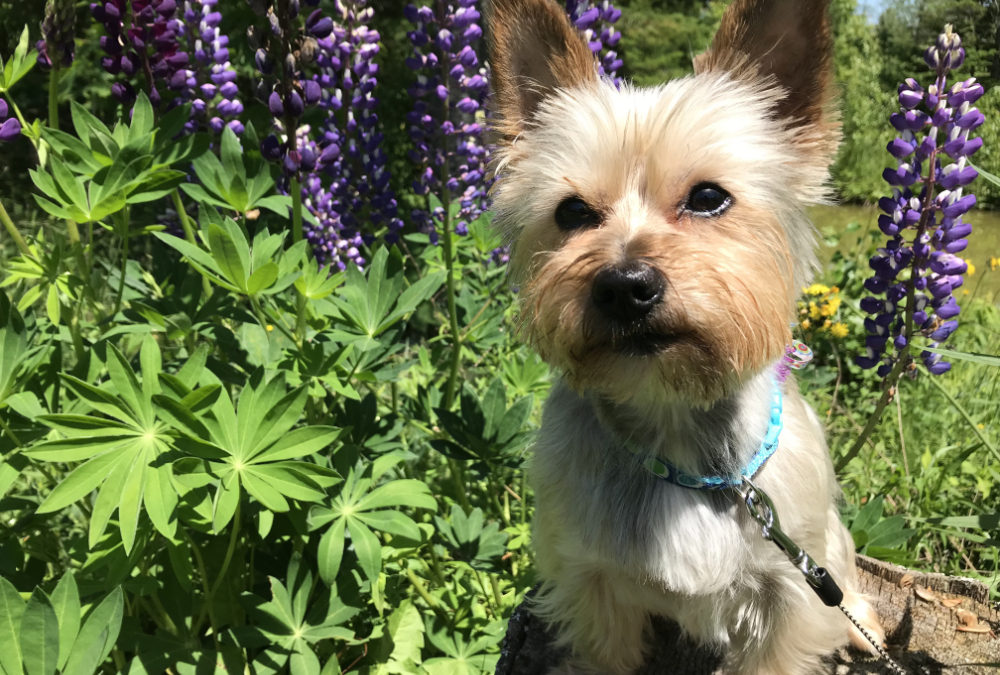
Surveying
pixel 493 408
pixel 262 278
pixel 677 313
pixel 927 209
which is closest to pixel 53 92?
pixel 262 278

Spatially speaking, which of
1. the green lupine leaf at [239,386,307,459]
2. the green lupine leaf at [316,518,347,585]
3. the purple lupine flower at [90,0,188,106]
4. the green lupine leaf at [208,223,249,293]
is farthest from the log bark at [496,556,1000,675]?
the purple lupine flower at [90,0,188,106]

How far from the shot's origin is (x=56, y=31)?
2.24 metres

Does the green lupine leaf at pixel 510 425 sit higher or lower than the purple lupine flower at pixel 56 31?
lower

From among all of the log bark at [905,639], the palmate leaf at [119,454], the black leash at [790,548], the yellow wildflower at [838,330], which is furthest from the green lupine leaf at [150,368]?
the yellow wildflower at [838,330]

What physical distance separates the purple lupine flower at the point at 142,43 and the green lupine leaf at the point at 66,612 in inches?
59.4

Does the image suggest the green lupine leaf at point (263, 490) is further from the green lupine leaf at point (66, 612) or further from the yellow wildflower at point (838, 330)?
the yellow wildflower at point (838, 330)

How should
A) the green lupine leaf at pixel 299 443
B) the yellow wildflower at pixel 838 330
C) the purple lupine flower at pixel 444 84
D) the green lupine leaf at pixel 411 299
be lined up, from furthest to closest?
the yellow wildflower at pixel 838 330
the purple lupine flower at pixel 444 84
the green lupine leaf at pixel 411 299
the green lupine leaf at pixel 299 443

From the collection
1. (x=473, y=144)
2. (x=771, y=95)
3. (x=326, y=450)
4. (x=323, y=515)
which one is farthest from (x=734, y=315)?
(x=473, y=144)

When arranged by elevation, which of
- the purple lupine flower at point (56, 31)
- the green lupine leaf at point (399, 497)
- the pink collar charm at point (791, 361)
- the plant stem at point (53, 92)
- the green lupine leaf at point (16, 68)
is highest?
the purple lupine flower at point (56, 31)

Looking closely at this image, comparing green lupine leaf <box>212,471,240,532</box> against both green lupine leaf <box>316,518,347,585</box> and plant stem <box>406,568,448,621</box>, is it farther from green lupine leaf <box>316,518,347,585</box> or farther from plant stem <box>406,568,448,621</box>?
plant stem <box>406,568,448,621</box>

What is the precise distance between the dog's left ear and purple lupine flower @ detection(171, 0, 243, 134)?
5.30 feet

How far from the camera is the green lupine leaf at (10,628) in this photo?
159 cm

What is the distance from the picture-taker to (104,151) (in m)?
2.22

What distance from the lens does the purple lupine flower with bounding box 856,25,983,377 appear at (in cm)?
235
